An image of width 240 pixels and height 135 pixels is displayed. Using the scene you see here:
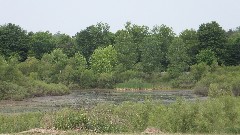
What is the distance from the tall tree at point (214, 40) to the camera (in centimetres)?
7856

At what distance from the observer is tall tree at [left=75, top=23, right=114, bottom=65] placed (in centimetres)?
8681

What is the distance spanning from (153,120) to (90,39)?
227 ft

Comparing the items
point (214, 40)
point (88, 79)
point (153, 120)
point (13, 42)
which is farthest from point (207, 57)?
Answer: point (153, 120)

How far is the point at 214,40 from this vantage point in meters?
79.4

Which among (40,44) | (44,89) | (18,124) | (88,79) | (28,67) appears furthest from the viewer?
(40,44)

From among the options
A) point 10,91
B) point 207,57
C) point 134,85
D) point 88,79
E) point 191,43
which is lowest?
point 10,91

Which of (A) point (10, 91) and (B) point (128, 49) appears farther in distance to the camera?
(B) point (128, 49)

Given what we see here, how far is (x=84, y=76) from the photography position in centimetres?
6906

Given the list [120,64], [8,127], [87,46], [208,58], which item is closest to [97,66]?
[120,64]

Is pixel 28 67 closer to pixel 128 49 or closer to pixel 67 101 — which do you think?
pixel 128 49

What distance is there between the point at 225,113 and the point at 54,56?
56.6 metres

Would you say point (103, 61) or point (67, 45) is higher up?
point (67, 45)

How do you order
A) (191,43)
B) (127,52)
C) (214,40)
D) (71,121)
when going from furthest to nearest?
(191,43)
(214,40)
(127,52)
(71,121)

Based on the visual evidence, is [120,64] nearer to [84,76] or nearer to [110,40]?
[84,76]
